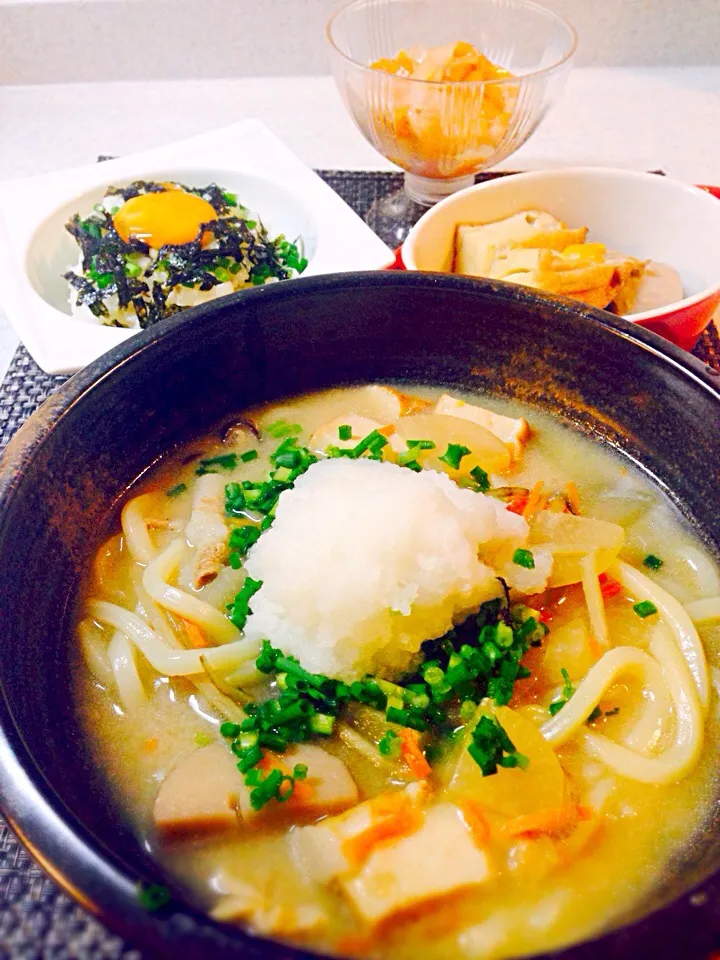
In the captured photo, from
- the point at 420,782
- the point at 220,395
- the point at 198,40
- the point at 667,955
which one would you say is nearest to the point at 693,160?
the point at 198,40

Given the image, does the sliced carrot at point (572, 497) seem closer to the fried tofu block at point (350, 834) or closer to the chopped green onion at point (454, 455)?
the chopped green onion at point (454, 455)

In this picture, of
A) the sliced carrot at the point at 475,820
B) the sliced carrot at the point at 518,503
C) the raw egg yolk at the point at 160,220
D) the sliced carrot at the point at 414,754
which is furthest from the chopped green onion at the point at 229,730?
the raw egg yolk at the point at 160,220

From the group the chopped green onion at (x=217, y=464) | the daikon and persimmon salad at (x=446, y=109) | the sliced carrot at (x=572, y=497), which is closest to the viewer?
the sliced carrot at (x=572, y=497)

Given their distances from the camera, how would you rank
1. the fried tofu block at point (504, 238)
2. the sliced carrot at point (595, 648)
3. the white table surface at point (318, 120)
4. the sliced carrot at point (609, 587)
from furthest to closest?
the white table surface at point (318, 120), the fried tofu block at point (504, 238), the sliced carrot at point (609, 587), the sliced carrot at point (595, 648)

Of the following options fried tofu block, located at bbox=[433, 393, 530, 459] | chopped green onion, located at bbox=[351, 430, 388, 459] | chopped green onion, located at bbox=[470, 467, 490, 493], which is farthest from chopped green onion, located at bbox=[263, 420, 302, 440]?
chopped green onion, located at bbox=[470, 467, 490, 493]

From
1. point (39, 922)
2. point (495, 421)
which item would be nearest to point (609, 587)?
point (495, 421)

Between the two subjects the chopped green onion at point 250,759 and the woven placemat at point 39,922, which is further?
the chopped green onion at point 250,759
